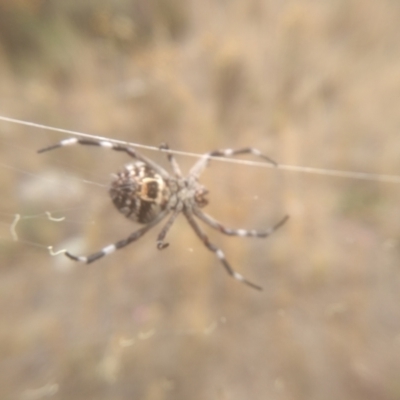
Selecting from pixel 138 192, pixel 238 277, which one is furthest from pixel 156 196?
pixel 238 277

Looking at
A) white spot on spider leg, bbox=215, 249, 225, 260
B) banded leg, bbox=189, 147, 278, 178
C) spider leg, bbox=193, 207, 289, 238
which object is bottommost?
white spot on spider leg, bbox=215, 249, 225, 260

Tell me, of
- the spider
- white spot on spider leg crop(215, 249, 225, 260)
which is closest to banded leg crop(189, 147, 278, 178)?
the spider

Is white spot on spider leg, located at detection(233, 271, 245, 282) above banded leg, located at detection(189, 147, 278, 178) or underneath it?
underneath

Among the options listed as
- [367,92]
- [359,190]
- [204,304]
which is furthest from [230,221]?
[367,92]

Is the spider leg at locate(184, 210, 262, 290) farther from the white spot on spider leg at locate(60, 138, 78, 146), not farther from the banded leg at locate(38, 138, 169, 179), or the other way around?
the white spot on spider leg at locate(60, 138, 78, 146)

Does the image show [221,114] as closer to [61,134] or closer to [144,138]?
[144,138]

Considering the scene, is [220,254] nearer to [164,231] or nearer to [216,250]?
[216,250]
